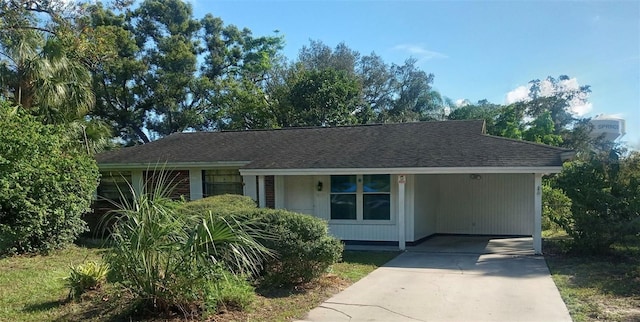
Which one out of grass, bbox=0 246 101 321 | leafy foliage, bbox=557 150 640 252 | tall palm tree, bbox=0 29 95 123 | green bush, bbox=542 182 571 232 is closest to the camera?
grass, bbox=0 246 101 321

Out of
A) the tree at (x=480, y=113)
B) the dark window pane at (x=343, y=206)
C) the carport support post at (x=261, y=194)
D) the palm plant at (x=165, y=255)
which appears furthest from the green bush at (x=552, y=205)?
the palm plant at (x=165, y=255)

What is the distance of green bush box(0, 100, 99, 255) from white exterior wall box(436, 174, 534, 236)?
10961mm

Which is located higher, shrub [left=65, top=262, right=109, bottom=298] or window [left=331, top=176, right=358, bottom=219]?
window [left=331, top=176, right=358, bottom=219]

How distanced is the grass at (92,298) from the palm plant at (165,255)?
0.35 meters

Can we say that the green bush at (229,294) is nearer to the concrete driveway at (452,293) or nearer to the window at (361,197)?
the concrete driveway at (452,293)

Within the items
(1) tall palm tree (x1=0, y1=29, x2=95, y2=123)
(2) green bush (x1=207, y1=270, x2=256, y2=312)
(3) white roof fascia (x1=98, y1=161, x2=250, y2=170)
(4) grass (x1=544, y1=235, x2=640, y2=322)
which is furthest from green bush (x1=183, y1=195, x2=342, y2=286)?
(1) tall palm tree (x1=0, y1=29, x2=95, y2=123)

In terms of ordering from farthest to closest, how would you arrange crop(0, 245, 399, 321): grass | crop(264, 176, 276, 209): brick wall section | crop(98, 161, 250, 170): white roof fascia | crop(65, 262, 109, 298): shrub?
crop(98, 161, 250, 170): white roof fascia, crop(264, 176, 276, 209): brick wall section, crop(65, 262, 109, 298): shrub, crop(0, 245, 399, 321): grass

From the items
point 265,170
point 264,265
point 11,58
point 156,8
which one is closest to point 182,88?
point 156,8

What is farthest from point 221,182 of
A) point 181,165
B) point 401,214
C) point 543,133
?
point 543,133

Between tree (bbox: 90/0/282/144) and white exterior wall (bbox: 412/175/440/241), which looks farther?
tree (bbox: 90/0/282/144)

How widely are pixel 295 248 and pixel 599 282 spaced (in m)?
5.33

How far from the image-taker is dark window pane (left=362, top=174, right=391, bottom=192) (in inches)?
517

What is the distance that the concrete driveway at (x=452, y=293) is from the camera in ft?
20.7

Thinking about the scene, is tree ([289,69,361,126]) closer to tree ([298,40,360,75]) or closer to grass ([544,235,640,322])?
tree ([298,40,360,75])
